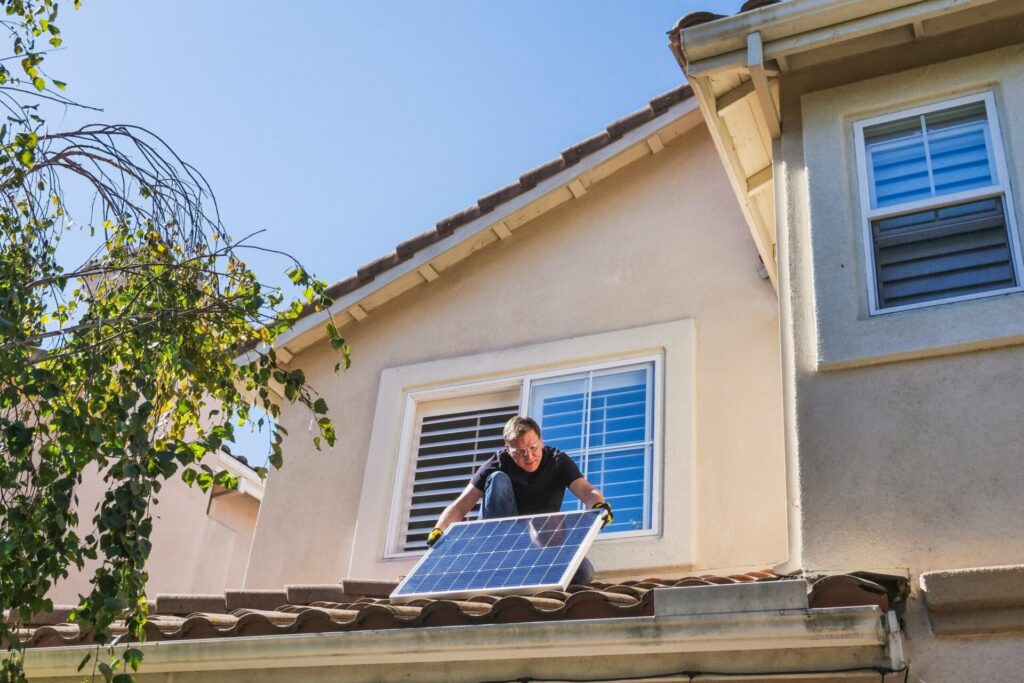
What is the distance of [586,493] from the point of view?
771 cm

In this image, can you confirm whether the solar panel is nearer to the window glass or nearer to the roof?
the window glass

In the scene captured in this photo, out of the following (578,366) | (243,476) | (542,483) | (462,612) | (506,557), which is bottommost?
(462,612)

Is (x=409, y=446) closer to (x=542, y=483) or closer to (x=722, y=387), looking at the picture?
(x=542, y=483)

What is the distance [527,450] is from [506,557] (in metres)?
1.15

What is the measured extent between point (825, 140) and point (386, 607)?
384 cm

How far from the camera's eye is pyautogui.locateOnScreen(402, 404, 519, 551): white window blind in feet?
31.6

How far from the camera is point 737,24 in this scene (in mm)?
7746

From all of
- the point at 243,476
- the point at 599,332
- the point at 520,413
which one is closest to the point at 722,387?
the point at 599,332

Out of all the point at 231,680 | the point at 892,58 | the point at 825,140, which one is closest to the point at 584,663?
the point at 231,680

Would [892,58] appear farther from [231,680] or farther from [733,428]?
[231,680]

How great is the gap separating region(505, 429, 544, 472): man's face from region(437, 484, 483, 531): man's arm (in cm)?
33

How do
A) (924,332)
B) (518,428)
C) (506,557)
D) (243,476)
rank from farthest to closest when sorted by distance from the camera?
(243,476) → (518,428) → (506,557) → (924,332)

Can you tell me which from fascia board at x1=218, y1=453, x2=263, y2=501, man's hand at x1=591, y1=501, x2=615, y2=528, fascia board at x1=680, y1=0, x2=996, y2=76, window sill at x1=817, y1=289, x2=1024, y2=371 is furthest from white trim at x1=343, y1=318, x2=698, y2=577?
fascia board at x1=218, y1=453, x2=263, y2=501

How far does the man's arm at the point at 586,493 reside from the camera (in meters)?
7.60
